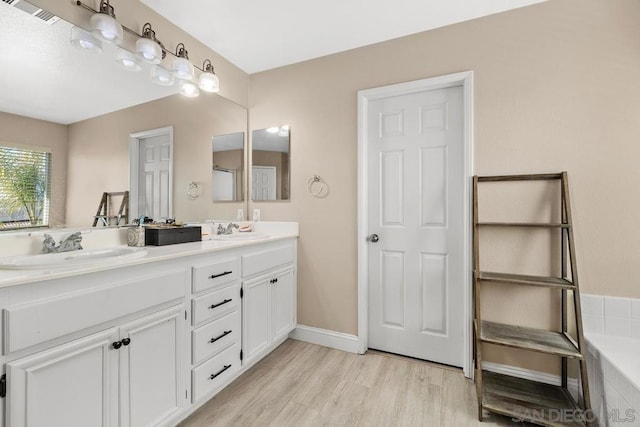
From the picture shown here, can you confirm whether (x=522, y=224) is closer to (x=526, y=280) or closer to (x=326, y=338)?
(x=526, y=280)

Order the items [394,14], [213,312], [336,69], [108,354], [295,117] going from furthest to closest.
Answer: [295,117]
[336,69]
[394,14]
[213,312]
[108,354]

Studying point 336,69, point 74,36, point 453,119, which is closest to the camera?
point 74,36

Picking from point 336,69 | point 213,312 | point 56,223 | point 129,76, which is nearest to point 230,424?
point 213,312

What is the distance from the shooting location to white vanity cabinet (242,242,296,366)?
188 centimetres

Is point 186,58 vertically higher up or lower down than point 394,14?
lower down

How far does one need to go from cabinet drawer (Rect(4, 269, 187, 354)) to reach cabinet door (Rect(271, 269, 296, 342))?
94 cm

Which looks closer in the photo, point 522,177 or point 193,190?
point 522,177

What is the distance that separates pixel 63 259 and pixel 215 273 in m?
0.67

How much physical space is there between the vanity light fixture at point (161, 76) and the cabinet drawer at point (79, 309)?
4.49 feet

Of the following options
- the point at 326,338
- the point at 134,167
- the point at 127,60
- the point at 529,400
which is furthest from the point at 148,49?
the point at 529,400

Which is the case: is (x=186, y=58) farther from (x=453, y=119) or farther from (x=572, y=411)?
(x=572, y=411)

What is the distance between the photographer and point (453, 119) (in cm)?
205

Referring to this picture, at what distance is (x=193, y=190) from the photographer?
2301mm

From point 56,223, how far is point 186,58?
135 centimetres
